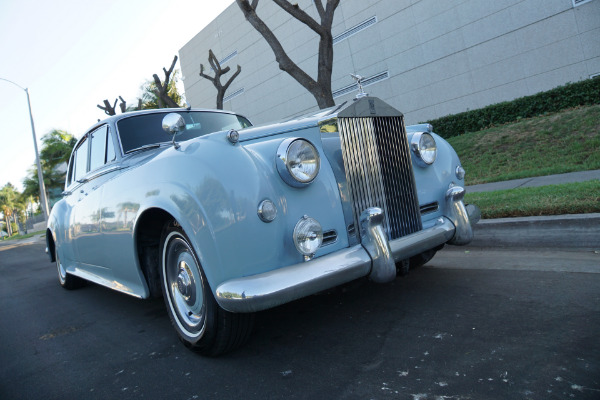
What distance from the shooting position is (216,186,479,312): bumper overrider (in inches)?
81.3

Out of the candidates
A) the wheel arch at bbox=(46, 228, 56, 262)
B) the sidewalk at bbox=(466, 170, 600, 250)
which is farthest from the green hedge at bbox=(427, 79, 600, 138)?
the wheel arch at bbox=(46, 228, 56, 262)

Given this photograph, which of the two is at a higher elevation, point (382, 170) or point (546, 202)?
point (382, 170)

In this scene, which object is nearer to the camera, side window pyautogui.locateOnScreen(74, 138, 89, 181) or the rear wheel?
side window pyautogui.locateOnScreen(74, 138, 89, 181)

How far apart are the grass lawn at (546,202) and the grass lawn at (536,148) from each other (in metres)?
2.57

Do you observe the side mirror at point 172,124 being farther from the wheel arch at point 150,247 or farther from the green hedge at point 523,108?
the green hedge at point 523,108

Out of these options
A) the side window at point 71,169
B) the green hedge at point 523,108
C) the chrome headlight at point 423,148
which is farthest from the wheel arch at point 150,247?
the green hedge at point 523,108

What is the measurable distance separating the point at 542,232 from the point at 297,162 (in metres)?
2.95

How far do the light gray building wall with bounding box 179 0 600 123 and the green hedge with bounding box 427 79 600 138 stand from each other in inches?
57.9

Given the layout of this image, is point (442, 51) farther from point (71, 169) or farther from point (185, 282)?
point (185, 282)

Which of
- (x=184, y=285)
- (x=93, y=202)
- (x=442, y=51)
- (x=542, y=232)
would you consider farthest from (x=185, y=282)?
(x=442, y=51)

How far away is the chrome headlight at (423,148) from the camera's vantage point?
10.4 ft

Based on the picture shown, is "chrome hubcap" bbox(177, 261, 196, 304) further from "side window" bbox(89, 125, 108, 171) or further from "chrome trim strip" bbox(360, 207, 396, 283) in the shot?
"side window" bbox(89, 125, 108, 171)

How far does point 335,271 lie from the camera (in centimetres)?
220

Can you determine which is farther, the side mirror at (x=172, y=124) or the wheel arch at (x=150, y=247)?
the wheel arch at (x=150, y=247)
